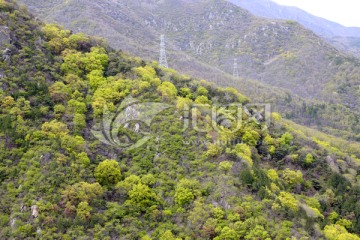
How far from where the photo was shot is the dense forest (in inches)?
1467

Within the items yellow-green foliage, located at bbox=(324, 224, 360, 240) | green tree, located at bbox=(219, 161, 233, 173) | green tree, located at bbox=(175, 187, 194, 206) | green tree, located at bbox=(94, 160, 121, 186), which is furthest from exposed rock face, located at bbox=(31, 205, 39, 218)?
yellow-green foliage, located at bbox=(324, 224, 360, 240)

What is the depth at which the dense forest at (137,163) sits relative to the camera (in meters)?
37.2

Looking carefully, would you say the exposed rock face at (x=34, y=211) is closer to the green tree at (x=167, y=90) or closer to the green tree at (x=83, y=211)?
the green tree at (x=83, y=211)

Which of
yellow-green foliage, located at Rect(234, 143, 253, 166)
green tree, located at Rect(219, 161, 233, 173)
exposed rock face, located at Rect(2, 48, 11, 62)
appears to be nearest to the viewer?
green tree, located at Rect(219, 161, 233, 173)

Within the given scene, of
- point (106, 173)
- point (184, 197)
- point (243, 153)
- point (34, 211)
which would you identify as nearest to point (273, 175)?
point (243, 153)

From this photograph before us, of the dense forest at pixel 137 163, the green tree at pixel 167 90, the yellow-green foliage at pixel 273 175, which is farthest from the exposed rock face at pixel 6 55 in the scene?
the yellow-green foliage at pixel 273 175

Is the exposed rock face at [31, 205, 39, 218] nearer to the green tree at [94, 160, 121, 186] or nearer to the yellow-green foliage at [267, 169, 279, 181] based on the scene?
the green tree at [94, 160, 121, 186]

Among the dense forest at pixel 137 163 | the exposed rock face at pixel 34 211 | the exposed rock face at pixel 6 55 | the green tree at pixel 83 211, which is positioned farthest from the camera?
the exposed rock face at pixel 6 55

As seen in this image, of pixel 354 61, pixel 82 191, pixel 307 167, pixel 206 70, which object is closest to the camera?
pixel 82 191

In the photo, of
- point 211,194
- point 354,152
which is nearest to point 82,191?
point 211,194

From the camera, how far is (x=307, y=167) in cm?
5712

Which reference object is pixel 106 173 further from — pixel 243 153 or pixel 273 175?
pixel 273 175

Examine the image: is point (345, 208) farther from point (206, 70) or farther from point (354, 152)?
point (206, 70)

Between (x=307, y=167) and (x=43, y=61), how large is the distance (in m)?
39.6
